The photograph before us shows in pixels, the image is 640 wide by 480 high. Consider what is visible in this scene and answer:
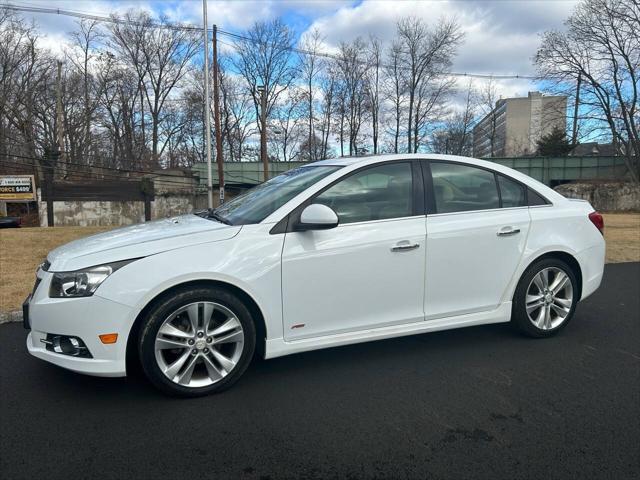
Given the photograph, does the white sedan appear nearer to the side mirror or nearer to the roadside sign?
the side mirror

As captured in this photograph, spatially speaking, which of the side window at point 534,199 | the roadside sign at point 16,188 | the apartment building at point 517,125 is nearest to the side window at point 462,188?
the side window at point 534,199

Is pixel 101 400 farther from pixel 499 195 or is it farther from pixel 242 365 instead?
pixel 499 195

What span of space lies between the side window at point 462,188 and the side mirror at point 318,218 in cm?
107

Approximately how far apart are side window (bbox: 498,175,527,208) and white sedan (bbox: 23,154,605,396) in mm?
13

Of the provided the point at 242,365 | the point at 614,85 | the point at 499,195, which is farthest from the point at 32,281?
the point at 614,85

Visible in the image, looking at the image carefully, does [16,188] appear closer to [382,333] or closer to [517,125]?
[382,333]

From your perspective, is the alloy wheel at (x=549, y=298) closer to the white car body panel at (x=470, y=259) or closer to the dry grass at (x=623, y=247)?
the white car body panel at (x=470, y=259)

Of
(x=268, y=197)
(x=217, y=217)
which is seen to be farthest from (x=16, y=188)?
(x=268, y=197)

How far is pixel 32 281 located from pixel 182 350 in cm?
468

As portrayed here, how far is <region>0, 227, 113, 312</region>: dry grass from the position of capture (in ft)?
18.9

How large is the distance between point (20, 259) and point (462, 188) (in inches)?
306

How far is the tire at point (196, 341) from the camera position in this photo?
298cm

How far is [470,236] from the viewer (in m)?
3.80

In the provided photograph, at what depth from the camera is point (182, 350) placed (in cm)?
309
